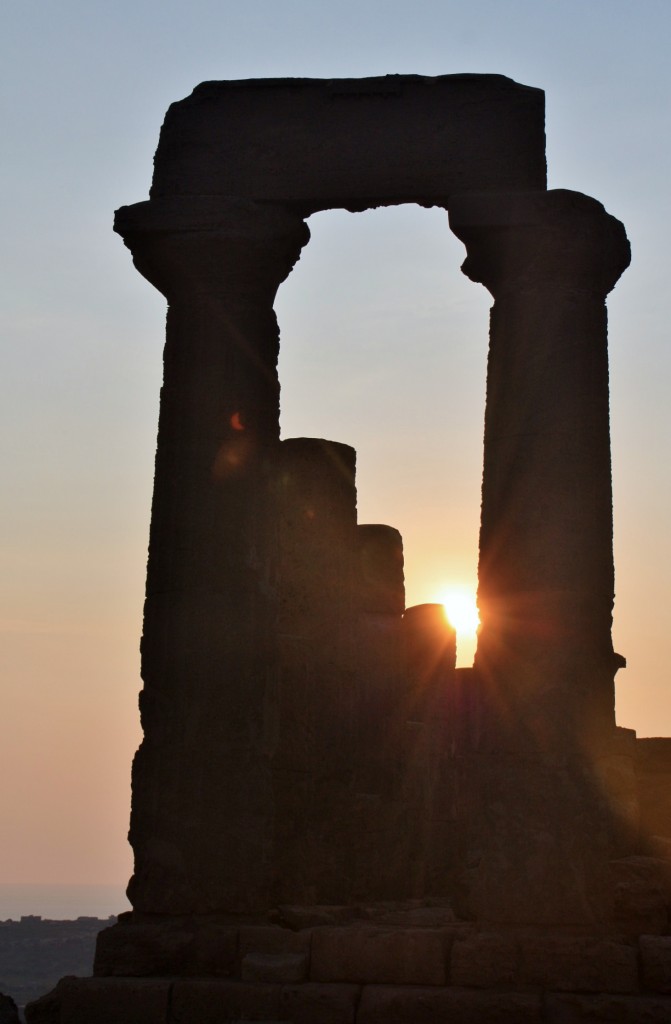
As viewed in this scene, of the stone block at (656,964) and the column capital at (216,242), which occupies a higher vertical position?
the column capital at (216,242)

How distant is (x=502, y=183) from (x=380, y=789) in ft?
21.9

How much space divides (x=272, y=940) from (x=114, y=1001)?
1.29m

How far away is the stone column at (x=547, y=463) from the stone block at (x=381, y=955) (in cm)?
175

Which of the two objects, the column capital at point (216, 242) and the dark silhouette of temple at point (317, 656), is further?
the column capital at point (216, 242)

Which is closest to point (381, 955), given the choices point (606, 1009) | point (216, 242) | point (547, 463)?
point (606, 1009)

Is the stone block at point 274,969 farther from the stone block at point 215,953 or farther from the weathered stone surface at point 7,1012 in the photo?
the weathered stone surface at point 7,1012

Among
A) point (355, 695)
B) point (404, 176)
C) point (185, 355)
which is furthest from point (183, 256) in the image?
point (355, 695)

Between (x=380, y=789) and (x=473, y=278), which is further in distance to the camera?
(x=380, y=789)

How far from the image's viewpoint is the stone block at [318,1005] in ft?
38.0

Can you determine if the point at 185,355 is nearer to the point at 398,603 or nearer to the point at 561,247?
the point at 561,247

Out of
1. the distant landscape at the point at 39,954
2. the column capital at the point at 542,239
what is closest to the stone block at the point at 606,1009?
the column capital at the point at 542,239

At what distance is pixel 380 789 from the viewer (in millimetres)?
16859

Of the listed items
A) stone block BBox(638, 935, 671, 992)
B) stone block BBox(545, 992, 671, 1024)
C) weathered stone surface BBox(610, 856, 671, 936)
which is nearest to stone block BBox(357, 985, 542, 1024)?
stone block BBox(545, 992, 671, 1024)

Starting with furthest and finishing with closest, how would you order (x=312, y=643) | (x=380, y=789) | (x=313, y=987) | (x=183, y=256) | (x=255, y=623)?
1. (x=380, y=789)
2. (x=312, y=643)
3. (x=183, y=256)
4. (x=255, y=623)
5. (x=313, y=987)
